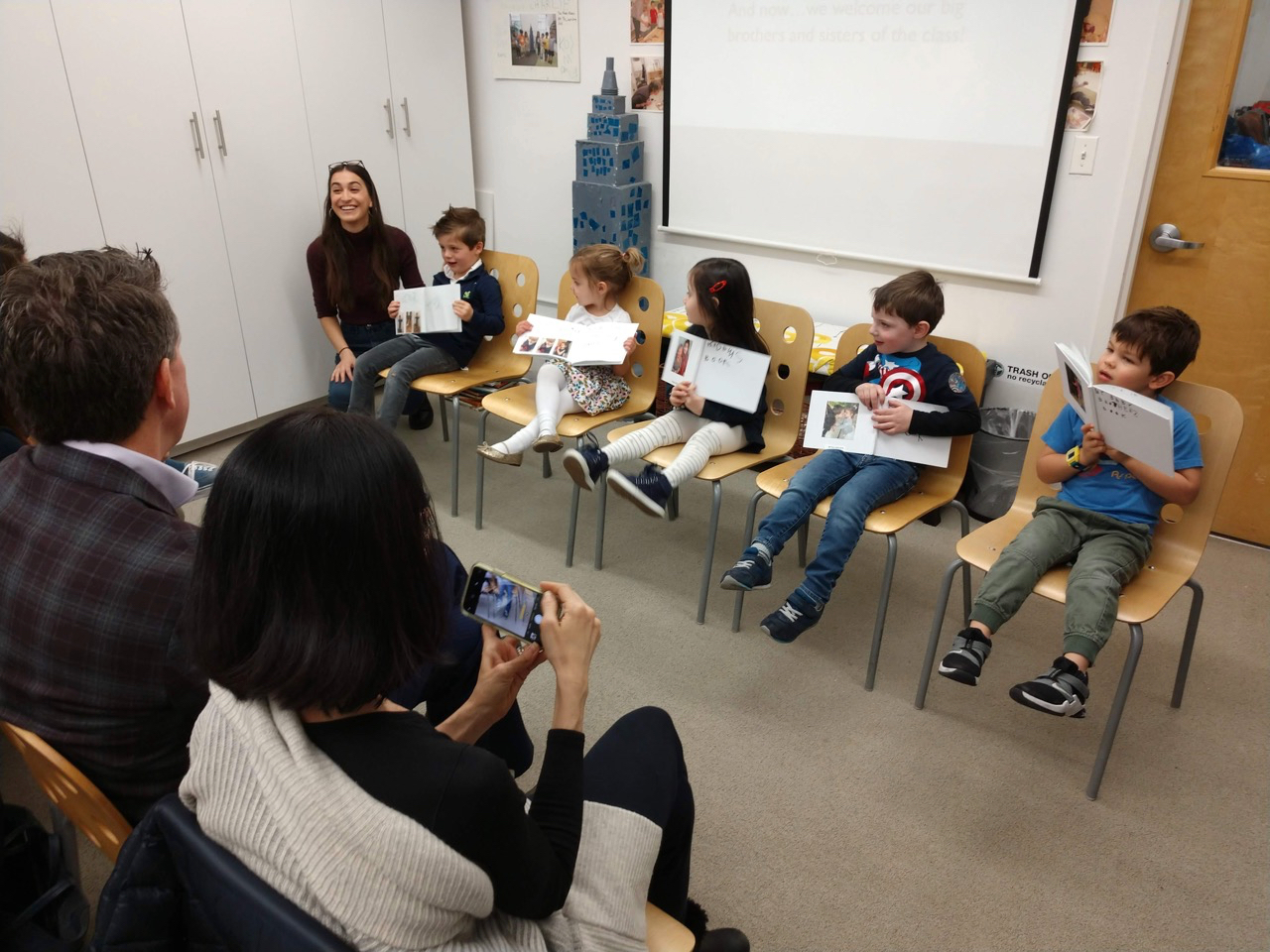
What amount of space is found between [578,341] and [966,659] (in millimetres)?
1570

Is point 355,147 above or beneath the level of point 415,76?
beneath

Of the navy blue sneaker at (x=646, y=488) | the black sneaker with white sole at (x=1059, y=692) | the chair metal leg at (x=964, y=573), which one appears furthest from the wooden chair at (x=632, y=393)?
the black sneaker with white sole at (x=1059, y=692)

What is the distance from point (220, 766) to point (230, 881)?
108 millimetres

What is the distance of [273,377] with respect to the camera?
3842 millimetres

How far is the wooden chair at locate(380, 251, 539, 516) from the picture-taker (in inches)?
126

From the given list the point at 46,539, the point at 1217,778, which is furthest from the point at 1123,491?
the point at 46,539

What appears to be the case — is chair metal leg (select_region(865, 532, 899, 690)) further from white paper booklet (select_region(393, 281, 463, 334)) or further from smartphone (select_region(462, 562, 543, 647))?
white paper booklet (select_region(393, 281, 463, 334))

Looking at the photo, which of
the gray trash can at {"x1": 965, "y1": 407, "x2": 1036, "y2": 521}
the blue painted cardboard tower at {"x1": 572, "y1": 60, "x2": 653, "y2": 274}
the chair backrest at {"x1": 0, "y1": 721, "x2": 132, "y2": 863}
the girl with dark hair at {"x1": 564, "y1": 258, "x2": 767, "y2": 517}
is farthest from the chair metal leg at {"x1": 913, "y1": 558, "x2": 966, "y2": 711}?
the blue painted cardboard tower at {"x1": 572, "y1": 60, "x2": 653, "y2": 274}

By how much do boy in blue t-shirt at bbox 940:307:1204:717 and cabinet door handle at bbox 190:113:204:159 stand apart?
315cm

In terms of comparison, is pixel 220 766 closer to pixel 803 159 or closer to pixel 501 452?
pixel 501 452

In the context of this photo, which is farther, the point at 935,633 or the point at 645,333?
the point at 645,333

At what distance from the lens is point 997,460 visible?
3.06 metres

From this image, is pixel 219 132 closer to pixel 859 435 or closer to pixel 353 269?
pixel 353 269

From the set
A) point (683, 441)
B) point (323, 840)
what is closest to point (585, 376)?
point (683, 441)
